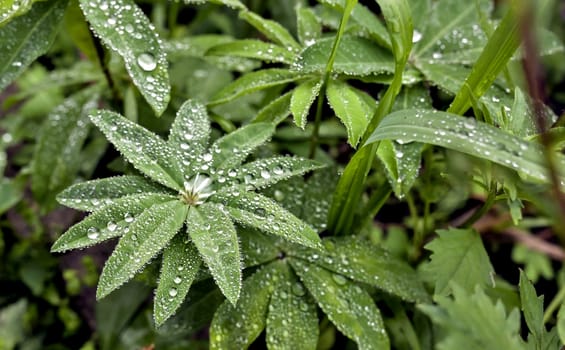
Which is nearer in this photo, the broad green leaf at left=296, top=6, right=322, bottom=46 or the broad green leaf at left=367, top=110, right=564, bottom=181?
the broad green leaf at left=367, top=110, right=564, bottom=181

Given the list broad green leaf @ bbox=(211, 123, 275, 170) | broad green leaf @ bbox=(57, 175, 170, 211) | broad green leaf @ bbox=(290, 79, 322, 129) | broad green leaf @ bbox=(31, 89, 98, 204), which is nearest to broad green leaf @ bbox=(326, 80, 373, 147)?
broad green leaf @ bbox=(290, 79, 322, 129)

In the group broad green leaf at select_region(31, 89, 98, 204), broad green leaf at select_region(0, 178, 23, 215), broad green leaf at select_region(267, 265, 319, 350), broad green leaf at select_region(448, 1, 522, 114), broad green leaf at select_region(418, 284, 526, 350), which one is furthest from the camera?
broad green leaf at select_region(0, 178, 23, 215)

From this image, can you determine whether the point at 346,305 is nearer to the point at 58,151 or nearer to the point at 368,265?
the point at 368,265

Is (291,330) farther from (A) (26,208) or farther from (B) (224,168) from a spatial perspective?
(A) (26,208)

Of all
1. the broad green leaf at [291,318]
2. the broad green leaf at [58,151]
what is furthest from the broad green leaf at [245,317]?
the broad green leaf at [58,151]

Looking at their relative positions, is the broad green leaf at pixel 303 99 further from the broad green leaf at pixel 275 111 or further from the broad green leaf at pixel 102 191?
the broad green leaf at pixel 102 191

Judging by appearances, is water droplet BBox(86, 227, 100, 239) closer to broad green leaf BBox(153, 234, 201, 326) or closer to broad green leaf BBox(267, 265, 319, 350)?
broad green leaf BBox(153, 234, 201, 326)

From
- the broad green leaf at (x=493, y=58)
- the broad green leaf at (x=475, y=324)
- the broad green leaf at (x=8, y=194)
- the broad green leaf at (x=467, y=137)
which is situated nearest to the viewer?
the broad green leaf at (x=475, y=324)
